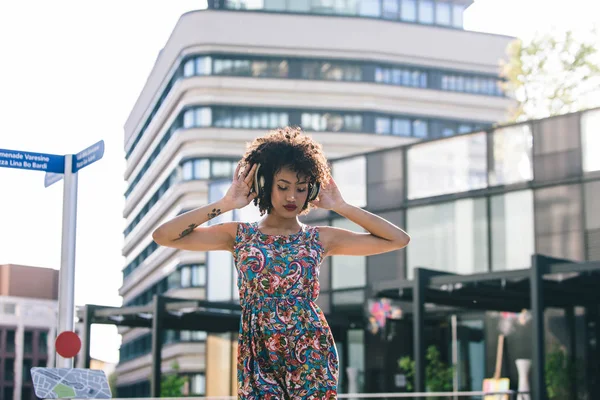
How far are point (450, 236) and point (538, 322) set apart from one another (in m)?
5.61

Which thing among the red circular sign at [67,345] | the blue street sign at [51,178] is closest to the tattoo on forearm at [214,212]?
the red circular sign at [67,345]

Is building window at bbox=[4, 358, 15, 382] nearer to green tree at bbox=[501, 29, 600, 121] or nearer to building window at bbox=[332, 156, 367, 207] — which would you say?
green tree at bbox=[501, 29, 600, 121]

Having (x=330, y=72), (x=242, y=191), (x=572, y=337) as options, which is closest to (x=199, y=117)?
(x=330, y=72)

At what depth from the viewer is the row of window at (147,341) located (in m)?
60.9

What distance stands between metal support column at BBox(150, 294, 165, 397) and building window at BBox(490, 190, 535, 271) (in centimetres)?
712

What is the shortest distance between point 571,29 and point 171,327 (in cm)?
1729

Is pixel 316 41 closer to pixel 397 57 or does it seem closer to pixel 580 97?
pixel 397 57

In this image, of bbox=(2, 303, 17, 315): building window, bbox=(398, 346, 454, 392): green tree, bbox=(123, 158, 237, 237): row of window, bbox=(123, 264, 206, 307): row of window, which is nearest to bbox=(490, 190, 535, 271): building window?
bbox=(398, 346, 454, 392): green tree

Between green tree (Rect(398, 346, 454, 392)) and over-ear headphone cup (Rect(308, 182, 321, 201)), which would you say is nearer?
over-ear headphone cup (Rect(308, 182, 321, 201))

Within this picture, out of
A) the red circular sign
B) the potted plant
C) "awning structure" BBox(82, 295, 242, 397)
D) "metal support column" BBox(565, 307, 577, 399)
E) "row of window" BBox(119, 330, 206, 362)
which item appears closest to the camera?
the red circular sign

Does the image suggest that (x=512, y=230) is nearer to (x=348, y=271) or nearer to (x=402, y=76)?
(x=348, y=271)

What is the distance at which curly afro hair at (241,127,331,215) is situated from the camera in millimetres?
4352

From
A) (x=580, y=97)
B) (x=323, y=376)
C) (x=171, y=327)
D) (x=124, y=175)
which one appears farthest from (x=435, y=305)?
(x=124, y=175)

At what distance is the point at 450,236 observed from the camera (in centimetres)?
2402
